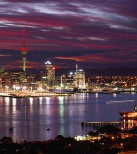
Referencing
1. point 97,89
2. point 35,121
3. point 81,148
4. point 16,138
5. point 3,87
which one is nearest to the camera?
point 81,148

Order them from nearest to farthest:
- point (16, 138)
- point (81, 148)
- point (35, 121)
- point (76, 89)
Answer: point (81, 148) < point (16, 138) < point (35, 121) < point (76, 89)

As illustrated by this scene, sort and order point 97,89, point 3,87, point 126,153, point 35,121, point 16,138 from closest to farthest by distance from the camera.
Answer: point 126,153
point 16,138
point 35,121
point 3,87
point 97,89

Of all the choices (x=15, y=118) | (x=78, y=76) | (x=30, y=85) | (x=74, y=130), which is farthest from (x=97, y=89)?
(x=74, y=130)

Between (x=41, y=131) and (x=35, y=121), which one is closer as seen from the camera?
(x=41, y=131)

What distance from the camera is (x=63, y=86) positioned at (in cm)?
7981

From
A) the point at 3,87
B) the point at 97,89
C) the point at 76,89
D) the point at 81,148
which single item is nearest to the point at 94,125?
the point at 81,148

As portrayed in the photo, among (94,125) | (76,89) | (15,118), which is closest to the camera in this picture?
(94,125)

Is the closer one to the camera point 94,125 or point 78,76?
point 94,125

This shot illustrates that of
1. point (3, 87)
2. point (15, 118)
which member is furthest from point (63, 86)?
point (15, 118)

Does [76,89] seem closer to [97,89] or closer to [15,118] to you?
[97,89]

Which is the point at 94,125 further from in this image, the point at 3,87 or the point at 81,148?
the point at 3,87

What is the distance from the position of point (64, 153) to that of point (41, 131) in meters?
8.81

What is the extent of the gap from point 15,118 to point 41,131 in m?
6.89

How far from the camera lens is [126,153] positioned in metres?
12.4
